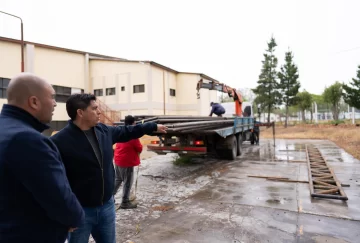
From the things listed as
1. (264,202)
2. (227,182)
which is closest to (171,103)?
(227,182)

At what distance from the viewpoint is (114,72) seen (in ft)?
76.8

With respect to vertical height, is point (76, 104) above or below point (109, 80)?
below

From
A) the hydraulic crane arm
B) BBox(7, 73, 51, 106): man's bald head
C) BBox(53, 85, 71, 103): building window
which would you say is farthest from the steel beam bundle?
BBox(53, 85, 71, 103): building window

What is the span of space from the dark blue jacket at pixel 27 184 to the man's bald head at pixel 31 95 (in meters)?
0.05

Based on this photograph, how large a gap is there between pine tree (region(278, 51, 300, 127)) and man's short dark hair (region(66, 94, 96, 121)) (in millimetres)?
36067

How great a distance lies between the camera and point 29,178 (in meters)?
1.28

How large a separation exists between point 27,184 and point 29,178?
0.03 metres

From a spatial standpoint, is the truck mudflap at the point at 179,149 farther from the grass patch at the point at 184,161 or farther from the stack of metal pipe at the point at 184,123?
the grass patch at the point at 184,161

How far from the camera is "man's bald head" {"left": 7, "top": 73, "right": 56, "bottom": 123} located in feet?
4.67

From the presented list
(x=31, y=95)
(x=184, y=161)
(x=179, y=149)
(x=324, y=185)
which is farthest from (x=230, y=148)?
(x=31, y=95)

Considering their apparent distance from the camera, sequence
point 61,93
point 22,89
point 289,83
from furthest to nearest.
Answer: point 289,83 → point 61,93 → point 22,89

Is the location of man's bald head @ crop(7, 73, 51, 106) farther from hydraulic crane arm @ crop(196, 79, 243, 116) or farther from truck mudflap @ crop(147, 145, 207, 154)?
hydraulic crane arm @ crop(196, 79, 243, 116)

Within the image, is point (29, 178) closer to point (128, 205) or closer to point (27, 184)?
point (27, 184)

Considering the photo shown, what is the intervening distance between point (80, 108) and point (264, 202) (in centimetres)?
397
